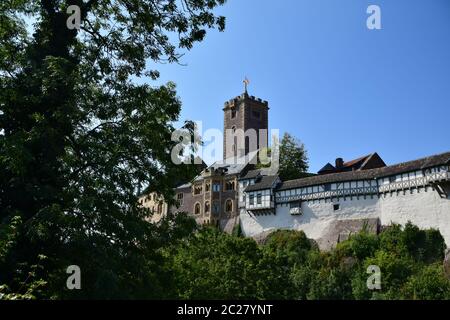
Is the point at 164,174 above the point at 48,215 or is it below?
above

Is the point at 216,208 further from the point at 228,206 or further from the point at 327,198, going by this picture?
the point at 327,198

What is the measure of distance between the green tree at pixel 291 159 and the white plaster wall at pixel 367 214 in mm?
9295

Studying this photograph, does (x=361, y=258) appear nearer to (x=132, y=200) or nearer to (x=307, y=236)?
(x=307, y=236)

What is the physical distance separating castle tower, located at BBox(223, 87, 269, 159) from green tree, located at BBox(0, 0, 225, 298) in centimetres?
6050

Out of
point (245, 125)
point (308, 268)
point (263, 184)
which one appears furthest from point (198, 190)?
point (308, 268)

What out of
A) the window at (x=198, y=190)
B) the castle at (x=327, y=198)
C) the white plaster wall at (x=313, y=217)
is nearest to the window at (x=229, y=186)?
the castle at (x=327, y=198)

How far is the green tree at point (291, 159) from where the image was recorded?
6191 cm

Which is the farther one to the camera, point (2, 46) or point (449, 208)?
point (449, 208)

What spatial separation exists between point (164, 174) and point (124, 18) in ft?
15.8

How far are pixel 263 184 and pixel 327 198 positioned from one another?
899cm

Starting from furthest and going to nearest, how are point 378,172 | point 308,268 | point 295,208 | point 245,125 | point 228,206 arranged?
1. point 245,125
2. point 228,206
3. point 295,208
4. point 378,172
5. point 308,268

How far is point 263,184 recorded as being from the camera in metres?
55.2

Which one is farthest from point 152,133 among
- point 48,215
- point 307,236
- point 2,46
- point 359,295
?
point 307,236

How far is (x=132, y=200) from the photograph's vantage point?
11.7m
